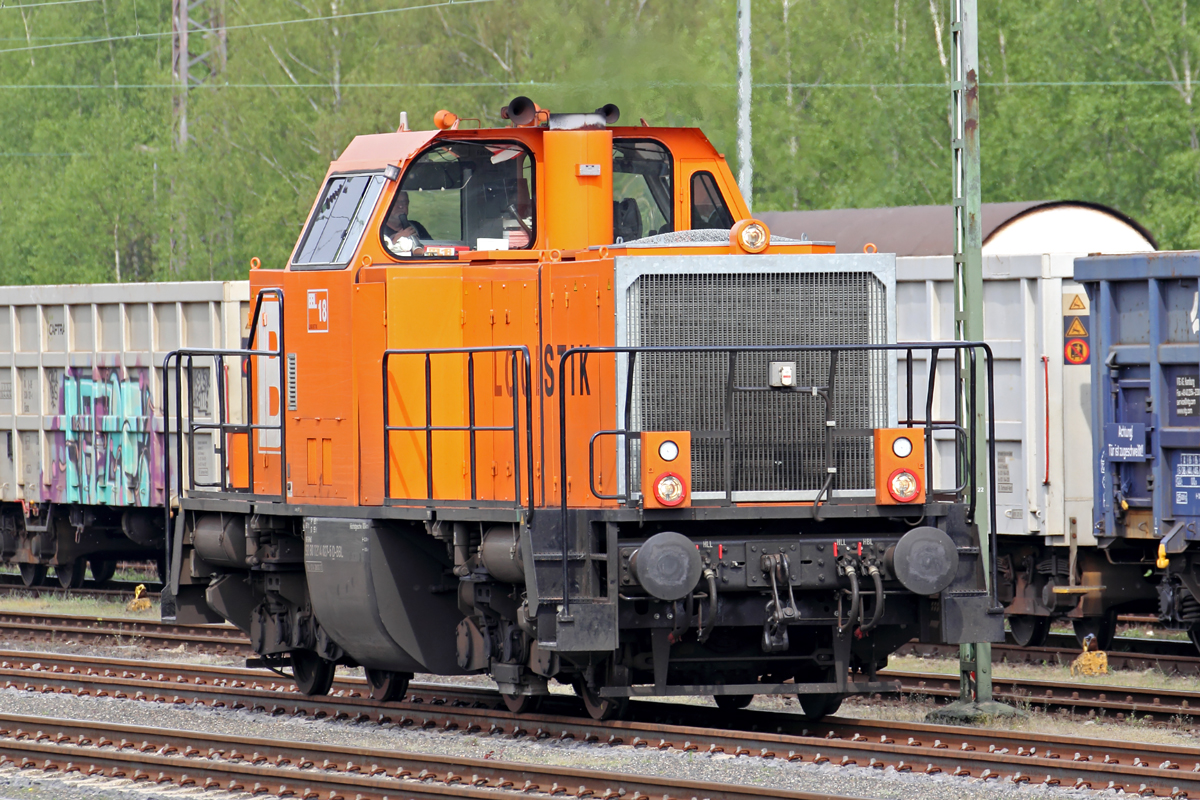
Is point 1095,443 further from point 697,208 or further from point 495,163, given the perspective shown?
point 495,163

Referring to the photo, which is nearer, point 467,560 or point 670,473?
point 670,473

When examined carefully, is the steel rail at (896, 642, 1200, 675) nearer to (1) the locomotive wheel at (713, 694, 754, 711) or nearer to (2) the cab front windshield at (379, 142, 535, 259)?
(1) the locomotive wheel at (713, 694, 754, 711)

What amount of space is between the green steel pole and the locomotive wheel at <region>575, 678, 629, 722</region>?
2.29 metres

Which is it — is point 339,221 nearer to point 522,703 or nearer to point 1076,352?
point 522,703

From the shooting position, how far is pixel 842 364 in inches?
399

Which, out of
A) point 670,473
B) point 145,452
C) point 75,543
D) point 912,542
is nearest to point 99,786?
point 670,473

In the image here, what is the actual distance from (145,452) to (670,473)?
37.3ft

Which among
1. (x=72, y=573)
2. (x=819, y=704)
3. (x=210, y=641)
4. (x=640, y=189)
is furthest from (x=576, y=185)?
(x=72, y=573)

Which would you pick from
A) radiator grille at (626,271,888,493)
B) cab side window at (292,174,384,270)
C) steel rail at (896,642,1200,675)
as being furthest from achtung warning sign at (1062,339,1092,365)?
cab side window at (292,174,384,270)

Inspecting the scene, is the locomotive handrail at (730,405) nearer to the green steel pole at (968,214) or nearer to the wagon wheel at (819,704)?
the wagon wheel at (819,704)

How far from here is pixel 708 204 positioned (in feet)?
37.3

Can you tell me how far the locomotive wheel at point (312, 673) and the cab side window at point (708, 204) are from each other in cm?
389

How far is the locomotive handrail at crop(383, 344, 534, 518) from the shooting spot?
31.9 feet

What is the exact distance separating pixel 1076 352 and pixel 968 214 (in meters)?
3.19
